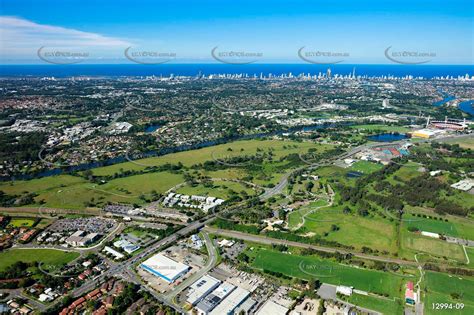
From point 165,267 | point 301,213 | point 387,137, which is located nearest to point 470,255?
point 301,213

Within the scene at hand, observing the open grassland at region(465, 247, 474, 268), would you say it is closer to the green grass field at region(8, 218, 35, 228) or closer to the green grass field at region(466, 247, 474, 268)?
the green grass field at region(466, 247, 474, 268)

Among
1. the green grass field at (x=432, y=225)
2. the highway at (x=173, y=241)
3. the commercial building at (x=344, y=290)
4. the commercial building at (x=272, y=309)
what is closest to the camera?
the commercial building at (x=272, y=309)

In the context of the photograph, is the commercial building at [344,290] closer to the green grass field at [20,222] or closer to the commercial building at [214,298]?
the commercial building at [214,298]

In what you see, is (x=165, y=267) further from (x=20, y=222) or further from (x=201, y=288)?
(x=20, y=222)

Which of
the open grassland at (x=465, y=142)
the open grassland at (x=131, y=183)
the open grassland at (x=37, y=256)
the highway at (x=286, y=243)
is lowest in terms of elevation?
the open grassland at (x=37, y=256)

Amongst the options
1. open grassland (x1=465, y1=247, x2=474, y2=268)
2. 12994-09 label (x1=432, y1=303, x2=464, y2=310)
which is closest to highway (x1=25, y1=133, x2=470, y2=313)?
open grassland (x1=465, y1=247, x2=474, y2=268)

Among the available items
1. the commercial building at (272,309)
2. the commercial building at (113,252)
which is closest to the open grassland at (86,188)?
the commercial building at (113,252)
